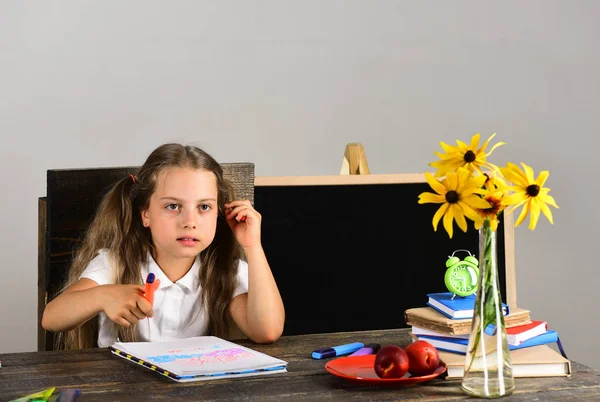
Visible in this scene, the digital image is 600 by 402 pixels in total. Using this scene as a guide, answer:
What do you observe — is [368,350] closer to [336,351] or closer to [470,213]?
[336,351]

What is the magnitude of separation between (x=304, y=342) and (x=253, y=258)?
276 millimetres

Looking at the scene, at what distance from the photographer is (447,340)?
131cm

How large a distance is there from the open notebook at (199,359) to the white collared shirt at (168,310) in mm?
325

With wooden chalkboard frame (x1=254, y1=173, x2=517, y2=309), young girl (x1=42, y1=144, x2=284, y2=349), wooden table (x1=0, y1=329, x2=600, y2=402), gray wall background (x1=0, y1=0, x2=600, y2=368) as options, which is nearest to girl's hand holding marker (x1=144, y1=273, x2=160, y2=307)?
wooden table (x1=0, y1=329, x2=600, y2=402)

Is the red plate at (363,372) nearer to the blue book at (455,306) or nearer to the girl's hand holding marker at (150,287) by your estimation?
the blue book at (455,306)

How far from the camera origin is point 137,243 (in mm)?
1812

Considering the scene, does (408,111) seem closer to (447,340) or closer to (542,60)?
(542,60)

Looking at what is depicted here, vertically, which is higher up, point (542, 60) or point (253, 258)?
point (542, 60)

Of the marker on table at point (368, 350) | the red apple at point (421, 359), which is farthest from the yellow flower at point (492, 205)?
the marker on table at point (368, 350)

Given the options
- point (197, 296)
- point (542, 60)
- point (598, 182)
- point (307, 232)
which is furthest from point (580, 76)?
point (197, 296)

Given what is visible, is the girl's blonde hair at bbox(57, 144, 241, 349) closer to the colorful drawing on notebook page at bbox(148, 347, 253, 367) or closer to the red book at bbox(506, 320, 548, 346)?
the colorful drawing on notebook page at bbox(148, 347, 253, 367)

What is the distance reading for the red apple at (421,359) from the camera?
1.21m

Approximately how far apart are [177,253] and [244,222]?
161mm

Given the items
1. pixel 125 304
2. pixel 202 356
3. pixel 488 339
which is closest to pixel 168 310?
pixel 125 304
